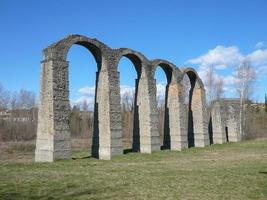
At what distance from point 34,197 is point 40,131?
9217mm

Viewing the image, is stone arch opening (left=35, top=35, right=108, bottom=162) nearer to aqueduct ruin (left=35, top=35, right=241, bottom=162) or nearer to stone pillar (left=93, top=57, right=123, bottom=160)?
aqueduct ruin (left=35, top=35, right=241, bottom=162)

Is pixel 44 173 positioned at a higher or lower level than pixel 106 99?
lower

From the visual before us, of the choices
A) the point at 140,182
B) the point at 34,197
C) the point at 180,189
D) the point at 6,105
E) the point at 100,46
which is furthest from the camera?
the point at 6,105

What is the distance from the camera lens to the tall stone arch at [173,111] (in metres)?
25.5

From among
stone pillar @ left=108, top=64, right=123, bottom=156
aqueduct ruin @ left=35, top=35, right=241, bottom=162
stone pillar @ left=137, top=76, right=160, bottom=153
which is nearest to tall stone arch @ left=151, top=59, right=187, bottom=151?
aqueduct ruin @ left=35, top=35, right=241, bottom=162

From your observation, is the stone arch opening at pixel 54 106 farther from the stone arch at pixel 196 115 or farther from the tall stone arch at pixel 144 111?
the stone arch at pixel 196 115

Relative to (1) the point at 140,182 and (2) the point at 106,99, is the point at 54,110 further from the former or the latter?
(1) the point at 140,182

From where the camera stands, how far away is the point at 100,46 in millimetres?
20094

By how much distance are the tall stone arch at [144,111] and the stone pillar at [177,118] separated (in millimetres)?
2552

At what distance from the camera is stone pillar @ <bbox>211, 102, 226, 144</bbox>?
32.2 meters

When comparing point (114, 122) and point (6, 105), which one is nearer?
point (114, 122)

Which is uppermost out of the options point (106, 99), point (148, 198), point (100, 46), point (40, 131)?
point (100, 46)

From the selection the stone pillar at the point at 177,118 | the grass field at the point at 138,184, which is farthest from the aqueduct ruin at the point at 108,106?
the grass field at the point at 138,184

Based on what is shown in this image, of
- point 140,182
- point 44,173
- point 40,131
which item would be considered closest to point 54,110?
point 40,131
